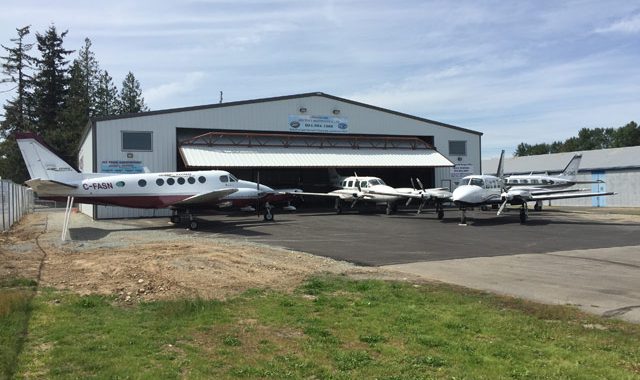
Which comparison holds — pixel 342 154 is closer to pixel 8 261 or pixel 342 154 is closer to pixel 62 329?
pixel 8 261

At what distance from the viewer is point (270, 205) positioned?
29047 mm

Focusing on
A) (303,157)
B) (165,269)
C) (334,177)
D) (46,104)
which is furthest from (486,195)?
(46,104)

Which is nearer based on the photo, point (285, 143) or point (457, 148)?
point (285, 143)

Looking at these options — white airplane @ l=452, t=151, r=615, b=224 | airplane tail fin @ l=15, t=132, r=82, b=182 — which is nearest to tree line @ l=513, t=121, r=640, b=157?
white airplane @ l=452, t=151, r=615, b=224

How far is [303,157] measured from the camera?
37.2 meters

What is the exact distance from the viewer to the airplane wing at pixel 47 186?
22.7 metres

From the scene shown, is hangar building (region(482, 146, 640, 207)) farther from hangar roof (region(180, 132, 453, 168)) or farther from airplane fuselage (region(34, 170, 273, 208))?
airplane fuselage (region(34, 170, 273, 208))

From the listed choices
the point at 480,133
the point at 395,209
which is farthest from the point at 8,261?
the point at 480,133

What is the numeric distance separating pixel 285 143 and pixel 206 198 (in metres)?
14.2

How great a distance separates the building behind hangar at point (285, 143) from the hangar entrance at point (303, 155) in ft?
0.23

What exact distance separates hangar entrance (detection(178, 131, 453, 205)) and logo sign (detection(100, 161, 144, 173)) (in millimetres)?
2820

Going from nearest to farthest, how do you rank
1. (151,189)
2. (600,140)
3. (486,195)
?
(151,189) < (486,195) < (600,140)

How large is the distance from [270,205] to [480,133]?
23.7m

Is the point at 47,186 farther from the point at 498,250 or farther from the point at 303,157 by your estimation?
the point at 498,250
